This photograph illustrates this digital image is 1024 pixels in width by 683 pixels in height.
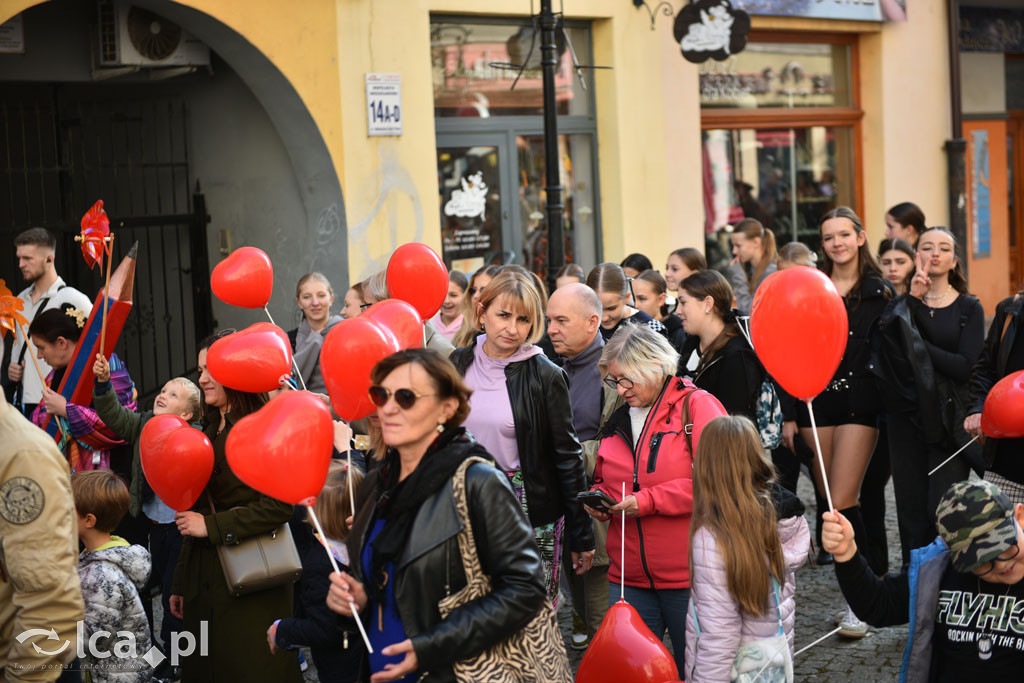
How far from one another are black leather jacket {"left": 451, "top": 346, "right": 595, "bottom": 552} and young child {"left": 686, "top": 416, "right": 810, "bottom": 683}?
891mm

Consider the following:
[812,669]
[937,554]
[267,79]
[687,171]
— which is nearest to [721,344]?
[812,669]

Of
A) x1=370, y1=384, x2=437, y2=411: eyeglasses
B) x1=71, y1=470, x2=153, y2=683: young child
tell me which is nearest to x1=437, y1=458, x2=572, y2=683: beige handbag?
x1=370, y1=384, x2=437, y2=411: eyeglasses

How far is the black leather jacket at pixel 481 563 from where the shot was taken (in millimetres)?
3016

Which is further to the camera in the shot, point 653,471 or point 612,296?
point 612,296

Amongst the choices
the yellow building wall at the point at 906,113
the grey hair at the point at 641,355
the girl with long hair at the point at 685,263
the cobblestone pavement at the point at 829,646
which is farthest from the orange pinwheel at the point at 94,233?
the yellow building wall at the point at 906,113

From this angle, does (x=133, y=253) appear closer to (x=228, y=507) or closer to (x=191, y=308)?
(x=228, y=507)

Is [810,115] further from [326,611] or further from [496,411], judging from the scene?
[326,611]

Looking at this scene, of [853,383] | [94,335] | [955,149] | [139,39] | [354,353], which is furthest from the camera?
[955,149]

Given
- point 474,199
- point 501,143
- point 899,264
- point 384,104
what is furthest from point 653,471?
point 501,143

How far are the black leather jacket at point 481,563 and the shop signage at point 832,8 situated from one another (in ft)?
31.6

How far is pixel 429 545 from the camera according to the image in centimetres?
303

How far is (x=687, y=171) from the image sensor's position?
39.4 ft

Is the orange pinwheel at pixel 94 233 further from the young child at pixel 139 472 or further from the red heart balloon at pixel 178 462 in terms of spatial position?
the red heart balloon at pixel 178 462

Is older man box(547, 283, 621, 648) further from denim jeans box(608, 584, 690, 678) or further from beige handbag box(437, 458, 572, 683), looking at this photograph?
beige handbag box(437, 458, 572, 683)
